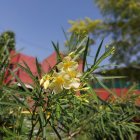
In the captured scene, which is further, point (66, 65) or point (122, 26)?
point (122, 26)

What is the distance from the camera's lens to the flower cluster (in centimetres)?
90

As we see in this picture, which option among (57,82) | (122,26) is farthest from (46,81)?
(122,26)

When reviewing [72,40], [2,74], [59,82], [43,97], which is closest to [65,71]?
[59,82]

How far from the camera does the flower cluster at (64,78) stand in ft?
2.95

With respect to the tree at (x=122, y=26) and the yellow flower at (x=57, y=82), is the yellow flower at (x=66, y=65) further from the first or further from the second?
the tree at (x=122, y=26)

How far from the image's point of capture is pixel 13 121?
152cm

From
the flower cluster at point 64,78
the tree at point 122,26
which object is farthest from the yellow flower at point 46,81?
the tree at point 122,26

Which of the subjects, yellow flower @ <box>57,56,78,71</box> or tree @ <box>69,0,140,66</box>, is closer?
yellow flower @ <box>57,56,78,71</box>

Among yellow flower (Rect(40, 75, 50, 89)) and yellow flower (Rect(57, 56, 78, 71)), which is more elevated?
yellow flower (Rect(57, 56, 78, 71))

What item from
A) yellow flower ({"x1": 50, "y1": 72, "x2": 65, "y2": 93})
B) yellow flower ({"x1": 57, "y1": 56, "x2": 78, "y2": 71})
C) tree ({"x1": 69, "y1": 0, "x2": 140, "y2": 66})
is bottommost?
yellow flower ({"x1": 50, "y1": 72, "x2": 65, "y2": 93})

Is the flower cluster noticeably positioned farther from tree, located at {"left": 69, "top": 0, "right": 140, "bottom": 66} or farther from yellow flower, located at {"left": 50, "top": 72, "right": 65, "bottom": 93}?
tree, located at {"left": 69, "top": 0, "right": 140, "bottom": 66}

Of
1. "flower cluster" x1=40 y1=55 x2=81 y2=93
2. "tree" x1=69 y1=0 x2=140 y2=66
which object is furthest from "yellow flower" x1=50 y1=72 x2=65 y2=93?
"tree" x1=69 y1=0 x2=140 y2=66

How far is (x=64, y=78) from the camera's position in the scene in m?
0.90

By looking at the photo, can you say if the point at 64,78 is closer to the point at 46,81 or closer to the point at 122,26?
the point at 46,81
